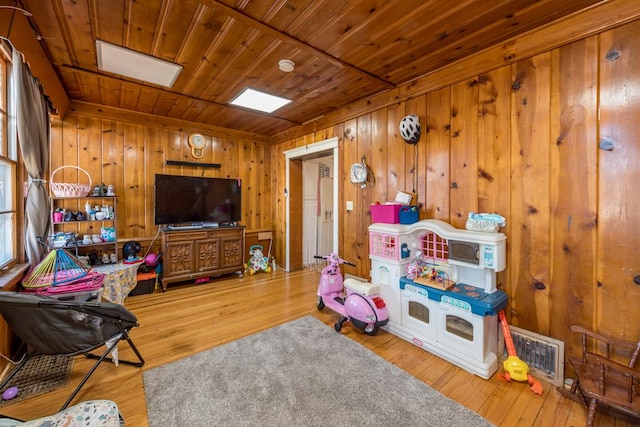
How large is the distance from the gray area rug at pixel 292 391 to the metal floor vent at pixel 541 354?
75cm

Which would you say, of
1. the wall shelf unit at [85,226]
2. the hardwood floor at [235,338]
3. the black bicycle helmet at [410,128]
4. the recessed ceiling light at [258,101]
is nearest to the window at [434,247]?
the hardwood floor at [235,338]

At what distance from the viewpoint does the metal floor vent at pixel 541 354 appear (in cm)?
187

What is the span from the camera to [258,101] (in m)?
3.36

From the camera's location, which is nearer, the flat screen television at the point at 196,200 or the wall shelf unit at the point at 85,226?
the wall shelf unit at the point at 85,226

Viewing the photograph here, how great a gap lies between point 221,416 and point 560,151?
287 centimetres

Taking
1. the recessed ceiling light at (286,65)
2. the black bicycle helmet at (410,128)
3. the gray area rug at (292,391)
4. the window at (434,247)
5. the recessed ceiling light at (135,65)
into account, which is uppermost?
the recessed ceiling light at (135,65)

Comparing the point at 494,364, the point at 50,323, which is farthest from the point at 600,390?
the point at 50,323

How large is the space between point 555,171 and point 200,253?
4.21 meters

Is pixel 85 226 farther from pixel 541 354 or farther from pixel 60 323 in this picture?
pixel 541 354

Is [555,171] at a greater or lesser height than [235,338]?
greater

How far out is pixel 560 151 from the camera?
1870mm

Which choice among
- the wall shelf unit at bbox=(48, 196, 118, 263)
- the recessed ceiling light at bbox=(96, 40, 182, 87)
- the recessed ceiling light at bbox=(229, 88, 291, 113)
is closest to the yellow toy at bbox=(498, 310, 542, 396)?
the recessed ceiling light at bbox=(229, 88, 291, 113)

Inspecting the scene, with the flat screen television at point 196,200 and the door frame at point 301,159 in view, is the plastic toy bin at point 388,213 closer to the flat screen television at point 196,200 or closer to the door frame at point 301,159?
the door frame at point 301,159

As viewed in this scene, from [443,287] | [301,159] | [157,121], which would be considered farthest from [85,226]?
[443,287]
